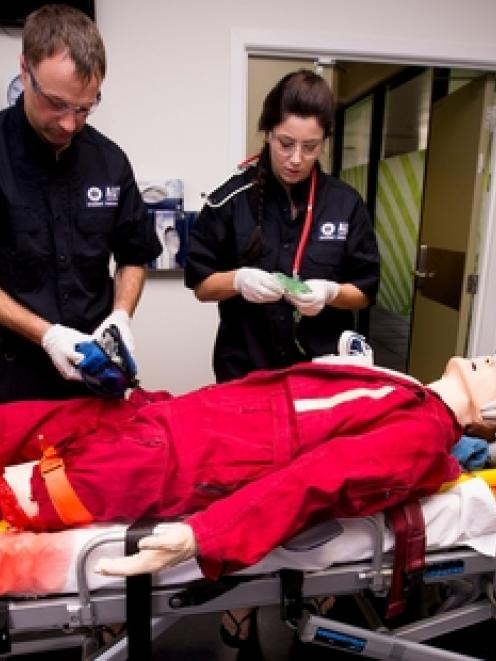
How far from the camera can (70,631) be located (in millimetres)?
1078

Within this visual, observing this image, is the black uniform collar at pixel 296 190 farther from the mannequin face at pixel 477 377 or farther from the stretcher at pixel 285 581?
the stretcher at pixel 285 581

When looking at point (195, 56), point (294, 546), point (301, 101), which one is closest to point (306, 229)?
point (301, 101)

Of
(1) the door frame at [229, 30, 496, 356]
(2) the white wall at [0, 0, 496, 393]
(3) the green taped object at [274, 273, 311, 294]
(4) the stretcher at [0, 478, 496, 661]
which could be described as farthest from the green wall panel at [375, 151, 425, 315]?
(4) the stretcher at [0, 478, 496, 661]

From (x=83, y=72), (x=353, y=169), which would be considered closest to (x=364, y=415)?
(x=83, y=72)

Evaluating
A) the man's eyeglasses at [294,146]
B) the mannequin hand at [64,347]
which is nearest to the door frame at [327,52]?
the man's eyeglasses at [294,146]

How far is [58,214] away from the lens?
1.31 m

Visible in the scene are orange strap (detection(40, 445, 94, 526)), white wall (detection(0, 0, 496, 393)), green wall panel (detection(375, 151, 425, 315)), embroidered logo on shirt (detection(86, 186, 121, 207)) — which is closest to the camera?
orange strap (detection(40, 445, 94, 526))

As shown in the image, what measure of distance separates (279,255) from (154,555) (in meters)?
0.98

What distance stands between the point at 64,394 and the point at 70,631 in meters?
0.61

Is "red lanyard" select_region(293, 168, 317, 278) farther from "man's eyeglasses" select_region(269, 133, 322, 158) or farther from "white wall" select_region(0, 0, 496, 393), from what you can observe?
"white wall" select_region(0, 0, 496, 393)

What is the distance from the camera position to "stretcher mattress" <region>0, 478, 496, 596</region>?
0.94m

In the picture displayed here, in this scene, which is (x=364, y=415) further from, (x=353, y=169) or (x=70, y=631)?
(x=353, y=169)

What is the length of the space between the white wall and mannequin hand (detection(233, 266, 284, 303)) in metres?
1.04

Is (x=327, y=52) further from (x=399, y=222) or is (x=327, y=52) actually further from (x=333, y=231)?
(x=399, y=222)
